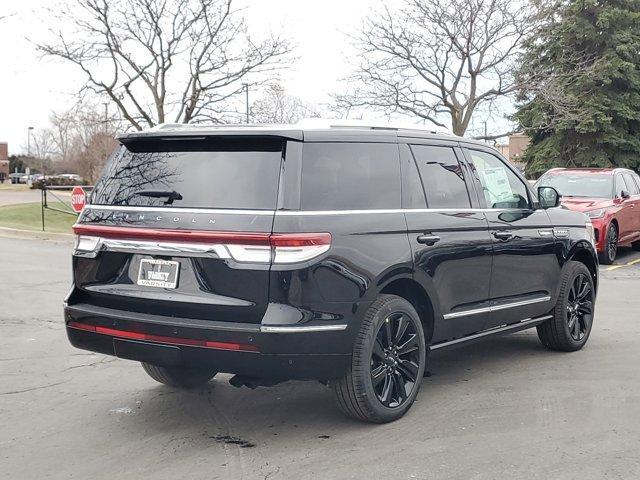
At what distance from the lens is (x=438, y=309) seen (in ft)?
16.8

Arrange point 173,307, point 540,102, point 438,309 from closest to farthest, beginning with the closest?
point 173,307
point 438,309
point 540,102

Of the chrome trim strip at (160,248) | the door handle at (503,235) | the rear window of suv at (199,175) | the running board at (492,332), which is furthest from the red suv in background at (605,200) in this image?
the chrome trim strip at (160,248)

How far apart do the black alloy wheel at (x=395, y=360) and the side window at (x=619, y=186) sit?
11.1 m

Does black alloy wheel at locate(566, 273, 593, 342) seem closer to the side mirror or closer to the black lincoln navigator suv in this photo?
the side mirror

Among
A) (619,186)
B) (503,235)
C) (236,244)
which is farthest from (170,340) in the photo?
(619,186)

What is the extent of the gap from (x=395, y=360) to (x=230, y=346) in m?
1.19

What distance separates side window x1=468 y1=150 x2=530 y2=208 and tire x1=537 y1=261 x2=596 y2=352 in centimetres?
89

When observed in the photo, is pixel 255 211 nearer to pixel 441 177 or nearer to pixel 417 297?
pixel 417 297

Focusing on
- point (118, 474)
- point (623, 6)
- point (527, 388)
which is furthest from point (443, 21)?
point (118, 474)

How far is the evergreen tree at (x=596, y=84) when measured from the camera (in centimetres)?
2778

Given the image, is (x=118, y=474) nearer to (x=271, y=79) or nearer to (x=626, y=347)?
(x=626, y=347)

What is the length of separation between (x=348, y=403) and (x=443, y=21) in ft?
63.9

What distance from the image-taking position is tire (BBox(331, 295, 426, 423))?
4488 millimetres

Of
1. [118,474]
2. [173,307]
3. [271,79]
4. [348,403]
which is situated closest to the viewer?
[118,474]
